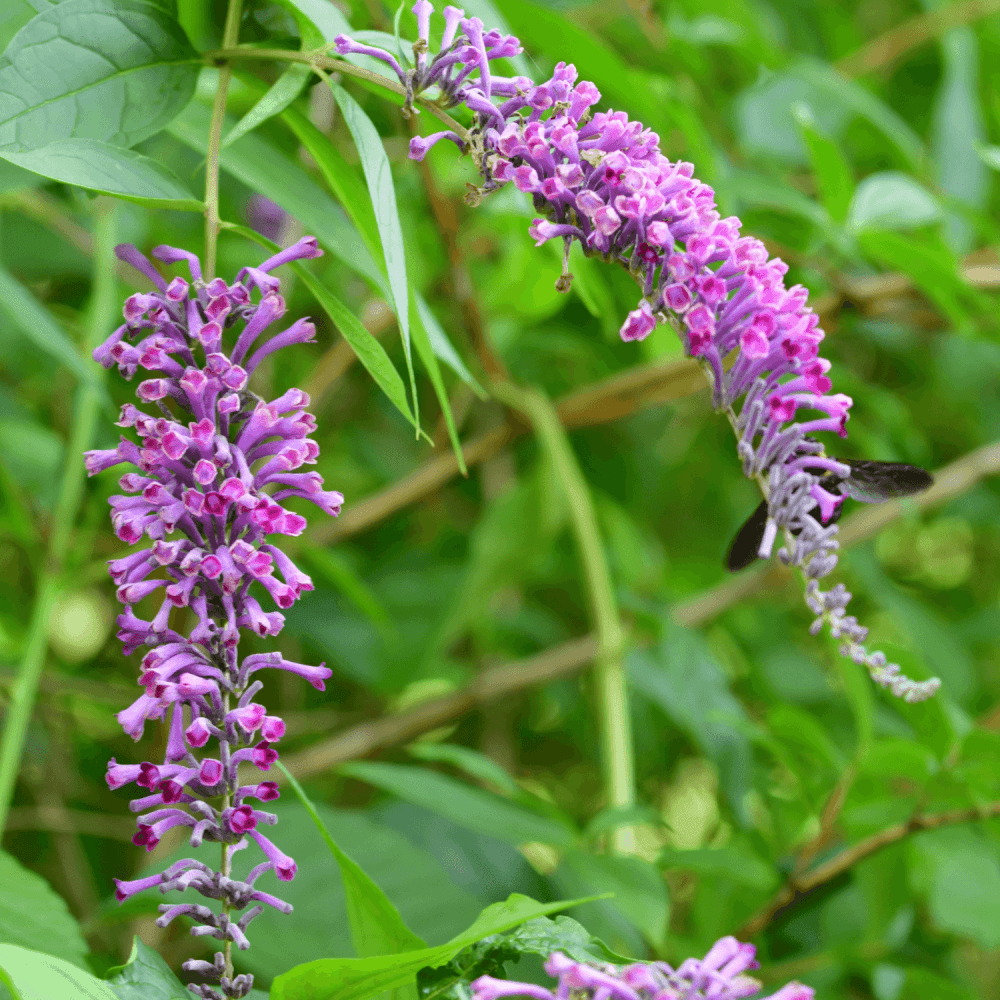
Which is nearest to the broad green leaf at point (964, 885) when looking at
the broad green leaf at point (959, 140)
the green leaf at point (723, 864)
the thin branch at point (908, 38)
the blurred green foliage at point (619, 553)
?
the blurred green foliage at point (619, 553)

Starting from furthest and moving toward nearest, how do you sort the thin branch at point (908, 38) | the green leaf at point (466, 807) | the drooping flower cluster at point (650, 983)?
the thin branch at point (908, 38), the green leaf at point (466, 807), the drooping flower cluster at point (650, 983)

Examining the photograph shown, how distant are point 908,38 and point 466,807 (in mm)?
1137

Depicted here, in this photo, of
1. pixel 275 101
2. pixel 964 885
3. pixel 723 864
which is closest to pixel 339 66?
pixel 275 101

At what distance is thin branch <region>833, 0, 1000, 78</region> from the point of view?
128 cm

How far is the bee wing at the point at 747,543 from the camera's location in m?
0.38

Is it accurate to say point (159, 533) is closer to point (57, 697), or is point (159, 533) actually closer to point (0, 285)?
point (0, 285)

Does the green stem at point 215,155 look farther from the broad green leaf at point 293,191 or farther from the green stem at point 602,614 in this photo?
the green stem at point 602,614

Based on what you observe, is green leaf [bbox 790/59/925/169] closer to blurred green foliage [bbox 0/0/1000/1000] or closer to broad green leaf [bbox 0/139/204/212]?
blurred green foliage [bbox 0/0/1000/1000]

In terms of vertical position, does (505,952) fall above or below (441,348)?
below

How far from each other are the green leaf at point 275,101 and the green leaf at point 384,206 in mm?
18

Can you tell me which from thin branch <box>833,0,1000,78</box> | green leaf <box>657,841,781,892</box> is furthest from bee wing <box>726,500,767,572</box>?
thin branch <box>833,0,1000,78</box>

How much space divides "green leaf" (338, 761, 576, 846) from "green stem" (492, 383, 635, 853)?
0.06 metres

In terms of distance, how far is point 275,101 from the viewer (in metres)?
0.40

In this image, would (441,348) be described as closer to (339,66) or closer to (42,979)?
(339,66)
